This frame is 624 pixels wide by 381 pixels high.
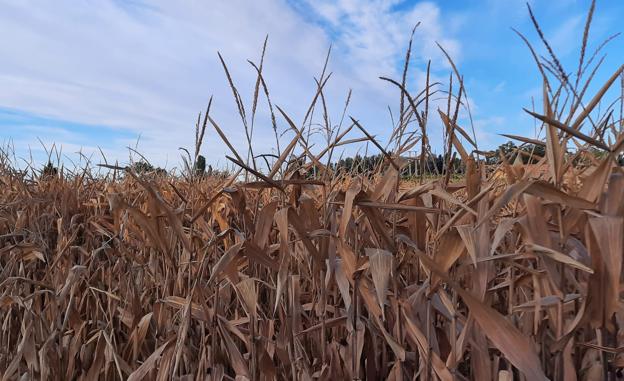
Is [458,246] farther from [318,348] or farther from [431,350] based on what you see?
[318,348]

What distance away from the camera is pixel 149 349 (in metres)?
1.42

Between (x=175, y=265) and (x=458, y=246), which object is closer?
(x=458, y=246)

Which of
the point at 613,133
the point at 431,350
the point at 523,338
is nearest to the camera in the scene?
the point at 523,338

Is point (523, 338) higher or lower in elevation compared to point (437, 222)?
lower

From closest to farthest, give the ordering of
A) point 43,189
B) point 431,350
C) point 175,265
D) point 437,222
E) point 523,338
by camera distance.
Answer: point 523,338 → point 431,350 → point 437,222 → point 175,265 → point 43,189

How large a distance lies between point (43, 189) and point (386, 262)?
2.54m

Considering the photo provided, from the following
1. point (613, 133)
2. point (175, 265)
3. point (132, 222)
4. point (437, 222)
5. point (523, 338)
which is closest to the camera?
point (523, 338)

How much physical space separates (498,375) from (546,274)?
0.73ft

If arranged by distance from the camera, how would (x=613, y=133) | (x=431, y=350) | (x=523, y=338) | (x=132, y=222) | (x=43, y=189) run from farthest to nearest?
(x=43, y=189) < (x=132, y=222) < (x=613, y=133) < (x=431, y=350) < (x=523, y=338)

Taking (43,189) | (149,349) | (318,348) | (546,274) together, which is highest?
(43,189)

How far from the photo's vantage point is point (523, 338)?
30.5 inches

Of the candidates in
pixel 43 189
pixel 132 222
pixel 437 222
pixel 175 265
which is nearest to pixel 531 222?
pixel 437 222

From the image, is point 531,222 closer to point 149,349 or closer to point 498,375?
point 498,375

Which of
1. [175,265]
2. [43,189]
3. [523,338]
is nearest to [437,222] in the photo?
[523,338]
